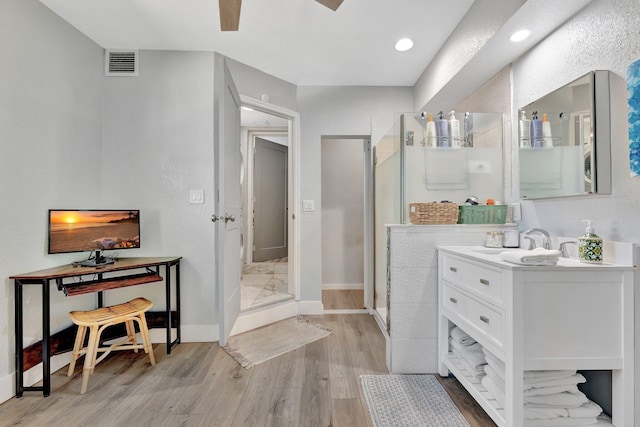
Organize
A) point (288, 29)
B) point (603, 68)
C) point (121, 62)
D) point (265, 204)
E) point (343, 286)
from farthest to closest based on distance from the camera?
point (265, 204)
point (343, 286)
point (121, 62)
point (288, 29)
point (603, 68)

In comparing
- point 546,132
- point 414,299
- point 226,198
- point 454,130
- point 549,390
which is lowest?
point 549,390

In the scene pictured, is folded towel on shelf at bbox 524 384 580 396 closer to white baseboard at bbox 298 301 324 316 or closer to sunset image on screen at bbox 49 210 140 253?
white baseboard at bbox 298 301 324 316

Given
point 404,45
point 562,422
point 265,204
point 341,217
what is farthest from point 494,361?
point 265,204

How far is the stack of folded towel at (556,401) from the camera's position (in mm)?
1300

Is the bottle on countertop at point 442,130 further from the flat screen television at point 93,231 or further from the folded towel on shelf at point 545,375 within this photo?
the flat screen television at point 93,231

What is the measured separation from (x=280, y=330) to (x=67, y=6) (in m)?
2.72

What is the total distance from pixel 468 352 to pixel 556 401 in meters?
0.41

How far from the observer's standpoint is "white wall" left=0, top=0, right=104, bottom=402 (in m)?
1.70

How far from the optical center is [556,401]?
4.33 ft

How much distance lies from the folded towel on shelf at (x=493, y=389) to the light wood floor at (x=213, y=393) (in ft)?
0.60

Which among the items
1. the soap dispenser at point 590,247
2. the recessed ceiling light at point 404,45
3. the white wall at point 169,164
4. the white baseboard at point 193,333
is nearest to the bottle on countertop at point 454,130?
the recessed ceiling light at point 404,45

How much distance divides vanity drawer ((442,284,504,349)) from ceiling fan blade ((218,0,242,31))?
5.97 ft

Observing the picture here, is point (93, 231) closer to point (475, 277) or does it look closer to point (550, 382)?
point (475, 277)

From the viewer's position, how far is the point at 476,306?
4.89ft
